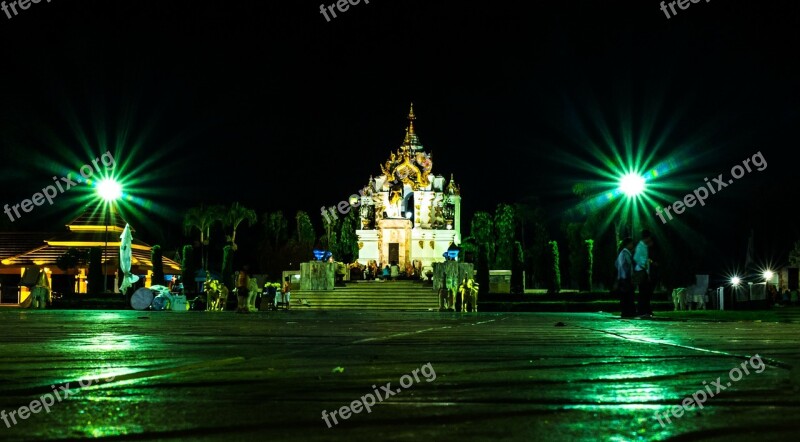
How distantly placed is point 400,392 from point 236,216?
258 feet

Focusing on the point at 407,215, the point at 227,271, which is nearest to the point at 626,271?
the point at 227,271

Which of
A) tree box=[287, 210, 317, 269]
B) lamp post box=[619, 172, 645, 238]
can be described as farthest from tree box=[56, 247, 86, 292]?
lamp post box=[619, 172, 645, 238]

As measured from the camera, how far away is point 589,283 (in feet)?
160

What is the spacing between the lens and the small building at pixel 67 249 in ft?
188

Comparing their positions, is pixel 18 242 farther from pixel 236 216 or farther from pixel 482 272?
pixel 482 272

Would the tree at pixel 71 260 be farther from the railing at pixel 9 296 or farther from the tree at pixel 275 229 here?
the tree at pixel 275 229

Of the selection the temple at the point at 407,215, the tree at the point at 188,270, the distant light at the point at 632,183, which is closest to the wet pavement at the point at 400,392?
the distant light at the point at 632,183

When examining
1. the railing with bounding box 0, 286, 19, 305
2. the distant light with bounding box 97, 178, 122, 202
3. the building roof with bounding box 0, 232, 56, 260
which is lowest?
the railing with bounding box 0, 286, 19, 305

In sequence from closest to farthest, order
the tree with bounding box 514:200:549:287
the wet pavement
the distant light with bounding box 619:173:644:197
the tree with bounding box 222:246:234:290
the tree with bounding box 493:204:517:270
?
1. the wet pavement
2. the distant light with bounding box 619:173:644:197
3. the tree with bounding box 222:246:234:290
4. the tree with bounding box 493:204:517:270
5. the tree with bounding box 514:200:549:287

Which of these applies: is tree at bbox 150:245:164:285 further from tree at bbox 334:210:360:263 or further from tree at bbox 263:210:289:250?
tree at bbox 263:210:289:250

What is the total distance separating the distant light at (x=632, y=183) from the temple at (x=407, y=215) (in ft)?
120

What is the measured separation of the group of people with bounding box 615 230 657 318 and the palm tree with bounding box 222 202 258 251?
64545mm

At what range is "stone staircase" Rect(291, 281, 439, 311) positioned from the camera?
4209cm

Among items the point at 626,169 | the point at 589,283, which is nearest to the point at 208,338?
the point at 626,169
